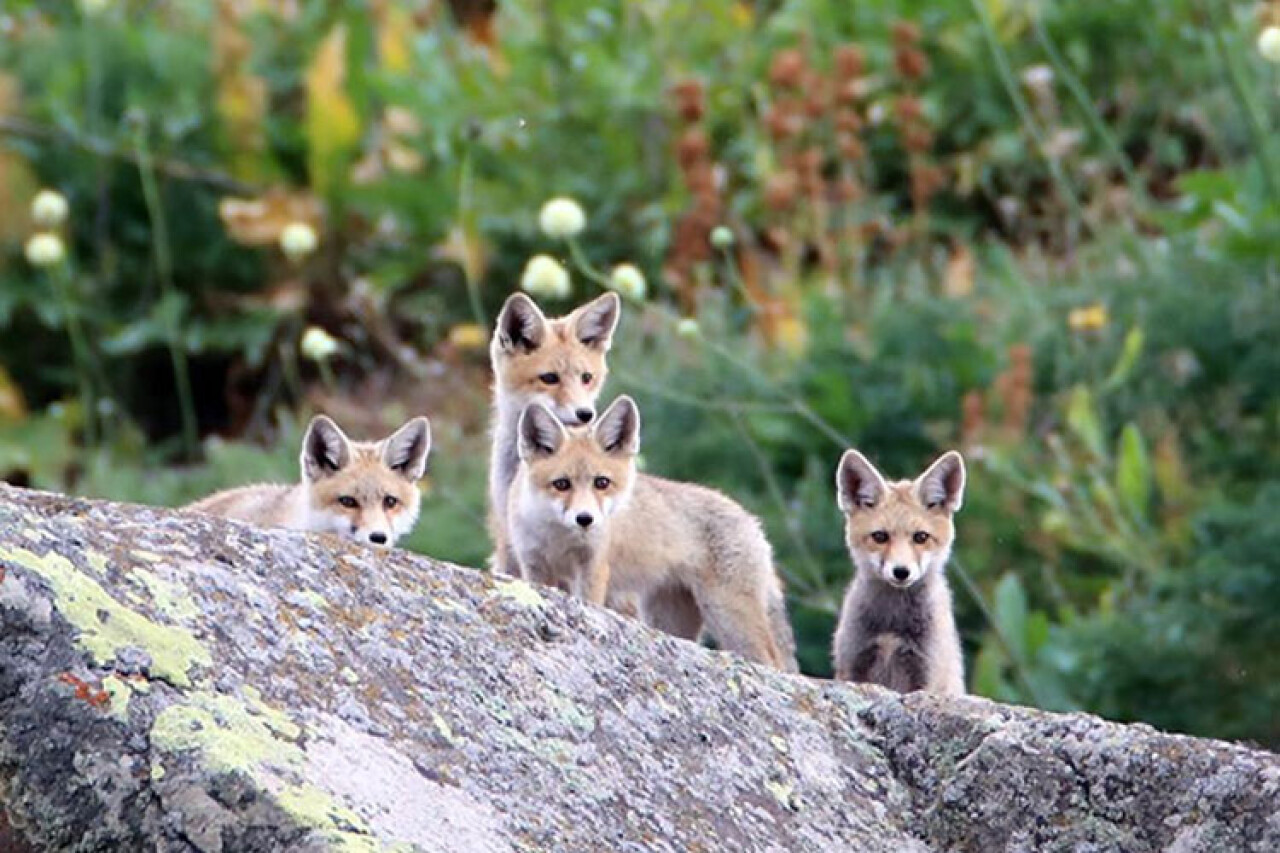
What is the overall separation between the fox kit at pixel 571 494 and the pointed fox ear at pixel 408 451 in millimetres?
339

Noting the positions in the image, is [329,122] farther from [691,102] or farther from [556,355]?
[556,355]

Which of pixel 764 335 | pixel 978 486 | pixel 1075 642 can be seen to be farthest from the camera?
pixel 764 335

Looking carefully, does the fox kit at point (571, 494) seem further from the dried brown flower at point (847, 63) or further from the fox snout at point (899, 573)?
the dried brown flower at point (847, 63)

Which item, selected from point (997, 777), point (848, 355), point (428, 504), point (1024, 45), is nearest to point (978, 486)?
point (848, 355)

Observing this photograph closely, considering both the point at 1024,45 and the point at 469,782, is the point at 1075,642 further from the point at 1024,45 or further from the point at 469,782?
the point at 469,782

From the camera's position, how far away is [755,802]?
5008 mm

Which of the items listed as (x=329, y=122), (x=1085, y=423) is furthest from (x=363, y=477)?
(x=329, y=122)

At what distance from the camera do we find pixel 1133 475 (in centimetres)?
1175

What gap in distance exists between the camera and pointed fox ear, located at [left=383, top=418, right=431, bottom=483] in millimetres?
8805

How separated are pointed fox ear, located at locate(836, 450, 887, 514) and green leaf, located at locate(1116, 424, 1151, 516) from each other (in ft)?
9.79

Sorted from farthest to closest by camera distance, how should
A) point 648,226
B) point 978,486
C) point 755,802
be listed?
point 648,226
point 978,486
point 755,802

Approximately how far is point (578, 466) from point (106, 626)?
13.7 feet

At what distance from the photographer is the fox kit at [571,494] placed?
8453 millimetres

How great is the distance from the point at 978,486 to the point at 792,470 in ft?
3.41
